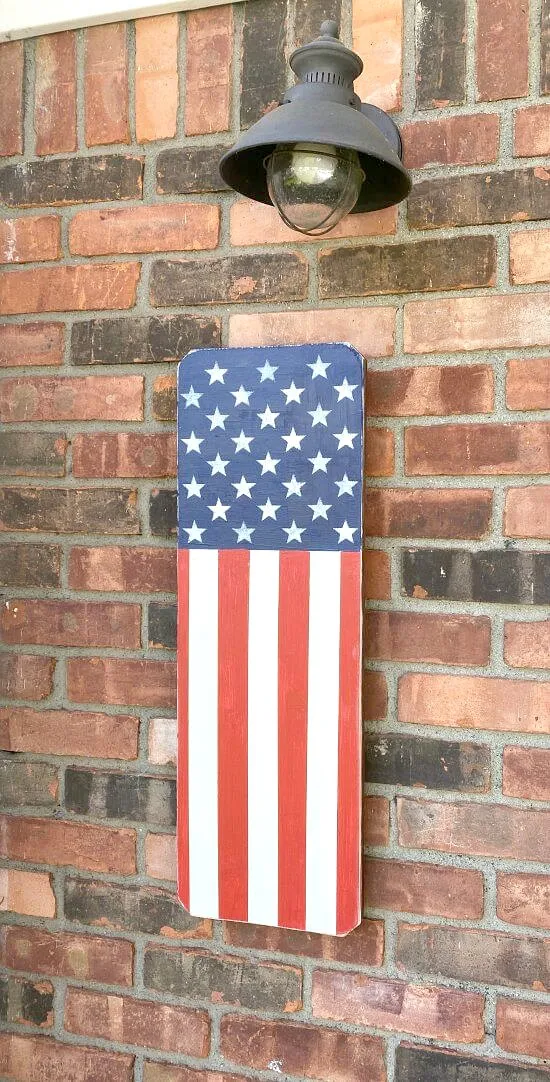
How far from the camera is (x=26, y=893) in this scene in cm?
145

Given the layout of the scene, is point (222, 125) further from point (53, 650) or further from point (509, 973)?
point (509, 973)

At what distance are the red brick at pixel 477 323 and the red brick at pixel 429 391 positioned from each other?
0.11ft

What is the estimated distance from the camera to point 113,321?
1382mm

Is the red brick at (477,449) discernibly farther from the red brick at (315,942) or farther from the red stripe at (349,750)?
the red brick at (315,942)

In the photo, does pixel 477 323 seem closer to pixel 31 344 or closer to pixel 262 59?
pixel 262 59

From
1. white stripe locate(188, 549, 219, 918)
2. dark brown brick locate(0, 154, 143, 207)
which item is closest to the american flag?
white stripe locate(188, 549, 219, 918)

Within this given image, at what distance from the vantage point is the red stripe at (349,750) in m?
1.22

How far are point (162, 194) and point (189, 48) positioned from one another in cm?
22

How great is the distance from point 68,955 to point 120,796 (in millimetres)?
288

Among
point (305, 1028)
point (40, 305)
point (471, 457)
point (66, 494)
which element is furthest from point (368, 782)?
point (40, 305)

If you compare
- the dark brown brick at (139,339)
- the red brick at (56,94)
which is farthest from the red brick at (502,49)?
the red brick at (56,94)

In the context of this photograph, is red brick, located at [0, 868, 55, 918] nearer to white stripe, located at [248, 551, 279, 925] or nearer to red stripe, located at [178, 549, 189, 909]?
red stripe, located at [178, 549, 189, 909]

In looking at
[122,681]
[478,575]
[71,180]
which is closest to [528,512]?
[478,575]

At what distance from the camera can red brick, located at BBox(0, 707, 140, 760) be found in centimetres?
139
